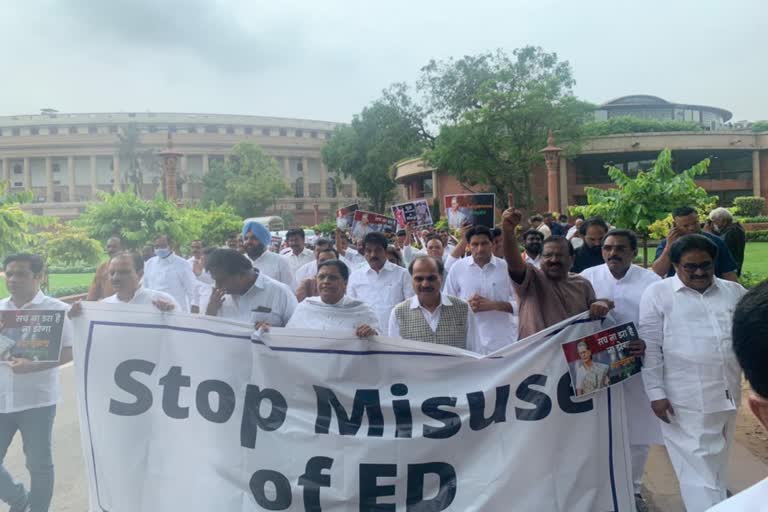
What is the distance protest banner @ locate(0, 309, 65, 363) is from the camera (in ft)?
12.7

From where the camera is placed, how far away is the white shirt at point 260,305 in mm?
4508

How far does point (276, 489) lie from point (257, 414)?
40cm

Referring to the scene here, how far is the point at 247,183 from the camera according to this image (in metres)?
58.8

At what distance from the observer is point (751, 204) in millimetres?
34375

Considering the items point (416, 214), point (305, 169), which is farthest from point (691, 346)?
point (305, 169)

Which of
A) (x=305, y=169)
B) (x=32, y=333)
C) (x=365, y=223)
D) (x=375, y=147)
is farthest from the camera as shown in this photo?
(x=305, y=169)

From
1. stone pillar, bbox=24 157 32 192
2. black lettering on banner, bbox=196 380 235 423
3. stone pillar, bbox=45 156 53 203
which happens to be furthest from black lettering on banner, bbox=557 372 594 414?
stone pillar, bbox=24 157 32 192

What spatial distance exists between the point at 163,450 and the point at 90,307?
958 millimetres

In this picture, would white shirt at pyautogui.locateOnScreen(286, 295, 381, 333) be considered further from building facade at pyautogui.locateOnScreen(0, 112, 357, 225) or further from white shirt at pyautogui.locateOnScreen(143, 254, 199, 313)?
building facade at pyautogui.locateOnScreen(0, 112, 357, 225)

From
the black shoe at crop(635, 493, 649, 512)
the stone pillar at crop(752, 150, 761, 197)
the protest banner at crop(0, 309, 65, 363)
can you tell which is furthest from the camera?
the stone pillar at crop(752, 150, 761, 197)

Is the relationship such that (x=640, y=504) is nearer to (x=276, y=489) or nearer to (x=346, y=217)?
(x=276, y=489)

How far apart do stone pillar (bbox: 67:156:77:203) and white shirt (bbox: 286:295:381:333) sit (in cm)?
8911

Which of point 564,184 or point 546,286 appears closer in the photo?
point 546,286

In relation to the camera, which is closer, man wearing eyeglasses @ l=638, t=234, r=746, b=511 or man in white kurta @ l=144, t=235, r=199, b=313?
man wearing eyeglasses @ l=638, t=234, r=746, b=511
